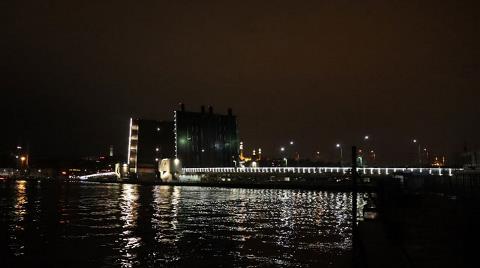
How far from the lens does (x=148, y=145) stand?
161 meters

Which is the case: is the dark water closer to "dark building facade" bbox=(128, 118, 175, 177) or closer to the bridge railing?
the bridge railing

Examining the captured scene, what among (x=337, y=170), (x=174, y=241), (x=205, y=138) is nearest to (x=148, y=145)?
(x=205, y=138)

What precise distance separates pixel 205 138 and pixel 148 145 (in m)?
20.6

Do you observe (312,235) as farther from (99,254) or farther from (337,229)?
(99,254)

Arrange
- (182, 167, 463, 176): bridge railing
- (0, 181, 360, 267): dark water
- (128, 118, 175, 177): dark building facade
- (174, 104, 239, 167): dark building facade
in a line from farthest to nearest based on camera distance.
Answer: (128, 118, 175, 177): dark building facade < (174, 104, 239, 167): dark building facade < (182, 167, 463, 176): bridge railing < (0, 181, 360, 267): dark water

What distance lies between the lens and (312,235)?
21844mm

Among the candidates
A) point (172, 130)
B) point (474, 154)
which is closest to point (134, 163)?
point (172, 130)

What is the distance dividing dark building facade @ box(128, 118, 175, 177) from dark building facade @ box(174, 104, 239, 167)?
1168 centimetres

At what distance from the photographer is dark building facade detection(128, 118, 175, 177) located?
158m

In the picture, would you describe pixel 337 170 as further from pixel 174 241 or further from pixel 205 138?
pixel 174 241

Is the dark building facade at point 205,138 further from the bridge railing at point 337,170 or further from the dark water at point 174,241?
the dark water at point 174,241

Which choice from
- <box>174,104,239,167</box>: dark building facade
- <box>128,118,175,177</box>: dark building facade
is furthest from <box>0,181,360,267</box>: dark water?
<box>128,118,175,177</box>: dark building facade

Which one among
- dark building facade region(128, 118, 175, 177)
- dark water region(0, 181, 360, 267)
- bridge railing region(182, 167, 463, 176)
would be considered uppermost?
dark building facade region(128, 118, 175, 177)

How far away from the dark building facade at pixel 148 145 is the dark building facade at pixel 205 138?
11.7 meters
